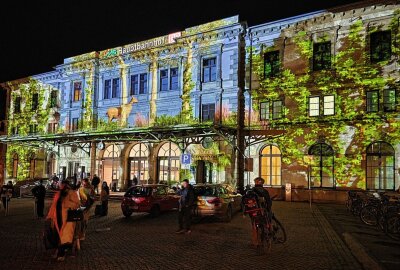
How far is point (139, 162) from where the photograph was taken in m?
32.3

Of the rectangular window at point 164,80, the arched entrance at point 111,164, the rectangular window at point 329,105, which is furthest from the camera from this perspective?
the arched entrance at point 111,164

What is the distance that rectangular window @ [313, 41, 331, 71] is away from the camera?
24913 millimetres

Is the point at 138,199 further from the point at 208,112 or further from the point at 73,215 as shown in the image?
the point at 208,112

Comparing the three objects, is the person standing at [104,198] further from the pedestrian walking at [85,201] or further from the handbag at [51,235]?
the handbag at [51,235]

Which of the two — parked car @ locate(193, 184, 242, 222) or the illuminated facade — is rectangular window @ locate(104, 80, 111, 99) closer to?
the illuminated facade

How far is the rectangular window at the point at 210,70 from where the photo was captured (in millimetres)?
28953

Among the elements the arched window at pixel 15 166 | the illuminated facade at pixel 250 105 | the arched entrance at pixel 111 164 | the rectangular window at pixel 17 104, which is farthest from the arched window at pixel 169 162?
the rectangular window at pixel 17 104

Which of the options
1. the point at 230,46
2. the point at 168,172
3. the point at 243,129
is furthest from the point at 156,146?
the point at 230,46

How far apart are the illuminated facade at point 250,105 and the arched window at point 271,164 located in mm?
68

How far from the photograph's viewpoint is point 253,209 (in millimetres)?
10242

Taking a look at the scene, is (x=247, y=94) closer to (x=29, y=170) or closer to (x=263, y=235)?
(x=263, y=235)

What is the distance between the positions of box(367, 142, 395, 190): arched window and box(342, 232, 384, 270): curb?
12.2m

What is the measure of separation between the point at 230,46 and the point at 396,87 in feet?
37.4

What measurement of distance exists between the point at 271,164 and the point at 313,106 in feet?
15.5
